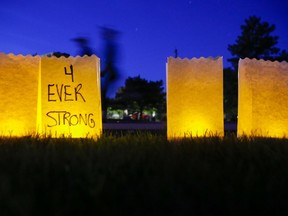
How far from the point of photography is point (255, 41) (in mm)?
29188

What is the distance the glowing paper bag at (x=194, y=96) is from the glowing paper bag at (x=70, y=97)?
181 cm

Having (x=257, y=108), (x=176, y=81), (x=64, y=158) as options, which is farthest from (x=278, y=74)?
(x=64, y=158)

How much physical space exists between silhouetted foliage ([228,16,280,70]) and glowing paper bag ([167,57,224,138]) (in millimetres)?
A: 19373

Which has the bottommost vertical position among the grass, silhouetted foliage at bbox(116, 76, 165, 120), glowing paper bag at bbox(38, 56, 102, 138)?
the grass

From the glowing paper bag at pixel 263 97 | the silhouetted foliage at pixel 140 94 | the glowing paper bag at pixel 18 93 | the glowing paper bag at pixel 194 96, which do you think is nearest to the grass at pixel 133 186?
the glowing paper bag at pixel 18 93

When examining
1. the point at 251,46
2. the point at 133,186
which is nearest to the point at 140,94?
the point at 251,46

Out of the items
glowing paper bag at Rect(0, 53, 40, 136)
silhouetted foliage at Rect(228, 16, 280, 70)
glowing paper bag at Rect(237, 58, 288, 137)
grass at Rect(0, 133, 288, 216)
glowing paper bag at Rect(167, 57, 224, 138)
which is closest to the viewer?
grass at Rect(0, 133, 288, 216)

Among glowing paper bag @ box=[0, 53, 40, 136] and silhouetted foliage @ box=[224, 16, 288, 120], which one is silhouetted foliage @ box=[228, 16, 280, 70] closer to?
silhouetted foliage @ box=[224, 16, 288, 120]

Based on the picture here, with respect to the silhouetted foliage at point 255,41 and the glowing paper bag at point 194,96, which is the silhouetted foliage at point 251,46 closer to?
the silhouetted foliage at point 255,41

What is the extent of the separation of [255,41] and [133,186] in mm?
27346

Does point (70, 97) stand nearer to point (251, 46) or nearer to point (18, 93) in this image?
point (18, 93)

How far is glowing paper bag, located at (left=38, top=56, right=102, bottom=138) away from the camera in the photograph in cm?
1006

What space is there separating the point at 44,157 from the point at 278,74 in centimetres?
861

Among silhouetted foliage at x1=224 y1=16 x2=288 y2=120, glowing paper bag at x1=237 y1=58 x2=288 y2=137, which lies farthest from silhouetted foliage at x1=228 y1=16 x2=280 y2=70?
glowing paper bag at x1=237 y1=58 x2=288 y2=137
